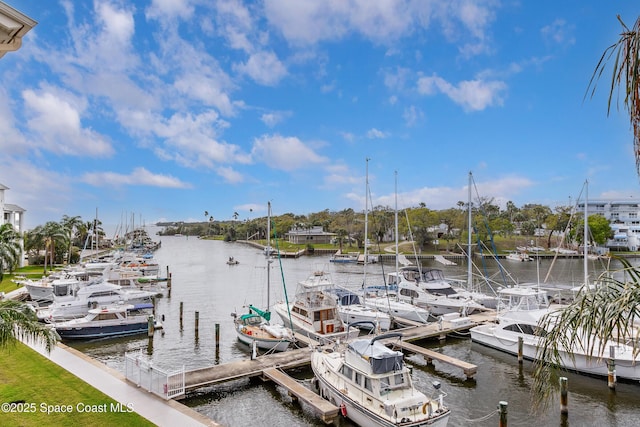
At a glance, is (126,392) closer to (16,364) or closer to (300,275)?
(16,364)

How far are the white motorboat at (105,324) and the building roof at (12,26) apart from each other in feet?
77.7

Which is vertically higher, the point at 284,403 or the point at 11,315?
the point at 11,315

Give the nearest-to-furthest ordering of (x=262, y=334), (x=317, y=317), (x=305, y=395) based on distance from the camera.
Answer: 1. (x=305, y=395)
2. (x=262, y=334)
3. (x=317, y=317)

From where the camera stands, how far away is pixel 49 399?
46.7 ft

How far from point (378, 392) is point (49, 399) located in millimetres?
11588

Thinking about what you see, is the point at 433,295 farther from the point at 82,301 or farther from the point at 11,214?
the point at 11,214

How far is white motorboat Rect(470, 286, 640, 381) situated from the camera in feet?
63.9

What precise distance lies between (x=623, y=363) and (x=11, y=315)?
981 inches

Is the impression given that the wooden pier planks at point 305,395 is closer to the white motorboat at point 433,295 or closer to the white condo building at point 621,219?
the white motorboat at point 433,295

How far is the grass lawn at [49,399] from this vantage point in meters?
12.8

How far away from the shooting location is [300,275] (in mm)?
65188

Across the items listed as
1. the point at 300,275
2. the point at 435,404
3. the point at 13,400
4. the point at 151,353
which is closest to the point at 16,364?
A: the point at 13,400

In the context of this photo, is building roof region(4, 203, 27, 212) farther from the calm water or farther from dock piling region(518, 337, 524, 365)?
dock piling region(518, 337, 524, 365)

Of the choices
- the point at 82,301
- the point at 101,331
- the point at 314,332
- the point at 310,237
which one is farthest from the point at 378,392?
the point at 310,237
